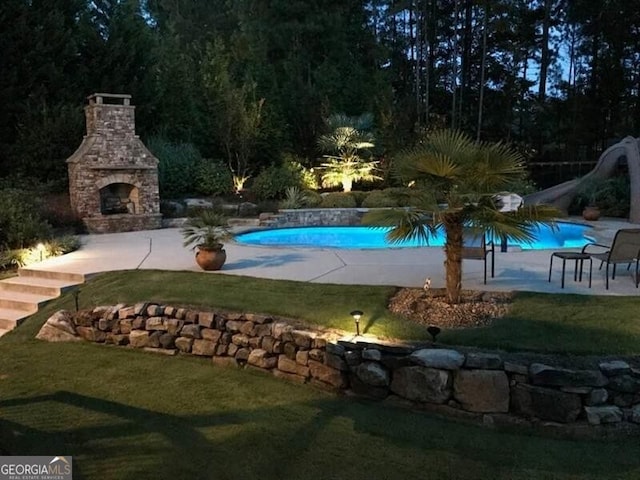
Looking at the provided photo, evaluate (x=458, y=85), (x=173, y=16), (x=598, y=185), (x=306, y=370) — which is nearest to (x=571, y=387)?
(x=306, y=370)

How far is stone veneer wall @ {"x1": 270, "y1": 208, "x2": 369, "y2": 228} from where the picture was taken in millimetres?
14367

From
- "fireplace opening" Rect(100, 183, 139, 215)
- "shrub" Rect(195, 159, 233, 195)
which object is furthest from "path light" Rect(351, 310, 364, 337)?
"shrub" Rect(195, 159, 233, 195)

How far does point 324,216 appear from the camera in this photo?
14797 millimetres

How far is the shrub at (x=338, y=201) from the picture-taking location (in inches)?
615

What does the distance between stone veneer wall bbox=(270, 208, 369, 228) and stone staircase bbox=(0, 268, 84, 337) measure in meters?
7.43

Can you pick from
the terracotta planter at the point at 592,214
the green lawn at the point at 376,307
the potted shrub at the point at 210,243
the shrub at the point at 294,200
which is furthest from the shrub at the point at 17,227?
the terracotta planter at the point at 592,214

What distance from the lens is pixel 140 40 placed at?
1572 cm

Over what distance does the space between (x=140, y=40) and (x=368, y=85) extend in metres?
9.17

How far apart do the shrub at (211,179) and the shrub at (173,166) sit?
0.22 meters

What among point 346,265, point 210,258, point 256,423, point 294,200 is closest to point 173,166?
point 294,200

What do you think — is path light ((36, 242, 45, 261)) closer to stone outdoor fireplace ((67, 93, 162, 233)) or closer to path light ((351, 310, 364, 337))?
stone outdoor fireplace ((67, 93, 162, 233))

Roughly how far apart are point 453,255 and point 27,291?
591 cm

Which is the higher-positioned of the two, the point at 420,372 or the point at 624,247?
the point at 624,247

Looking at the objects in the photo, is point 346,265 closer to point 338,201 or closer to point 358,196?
point 338,201
